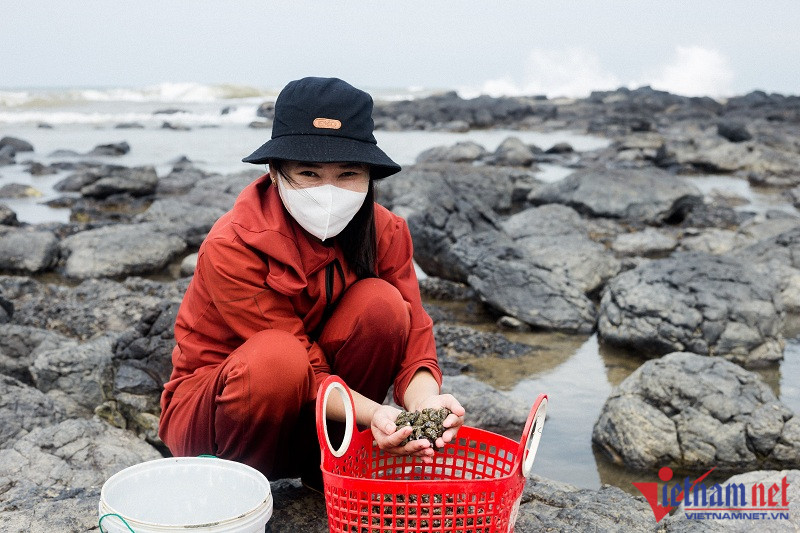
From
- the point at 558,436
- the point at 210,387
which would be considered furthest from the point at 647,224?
the point at 210,387

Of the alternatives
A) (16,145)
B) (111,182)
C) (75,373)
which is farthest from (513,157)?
(75,373)

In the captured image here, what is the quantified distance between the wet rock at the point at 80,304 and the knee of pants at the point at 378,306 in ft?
11.4

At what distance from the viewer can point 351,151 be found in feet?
7.97

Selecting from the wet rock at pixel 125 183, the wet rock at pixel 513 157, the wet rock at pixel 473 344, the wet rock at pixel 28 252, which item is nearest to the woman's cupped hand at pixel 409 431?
the wet rock at pixel 473 344

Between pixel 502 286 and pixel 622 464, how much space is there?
264 cm

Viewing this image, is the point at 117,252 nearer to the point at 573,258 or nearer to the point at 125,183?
the point at 573,258

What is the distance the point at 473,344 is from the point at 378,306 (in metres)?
3.14

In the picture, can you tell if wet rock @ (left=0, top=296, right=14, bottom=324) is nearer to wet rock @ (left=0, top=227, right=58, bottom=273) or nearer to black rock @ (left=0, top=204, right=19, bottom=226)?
wet rock @ (left=0, top=227, right=58, bottom=273)

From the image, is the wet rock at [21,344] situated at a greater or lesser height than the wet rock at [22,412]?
lesser

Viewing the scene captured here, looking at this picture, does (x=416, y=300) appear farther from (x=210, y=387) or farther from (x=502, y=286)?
(x=502, y=286)

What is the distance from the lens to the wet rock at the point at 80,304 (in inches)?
233

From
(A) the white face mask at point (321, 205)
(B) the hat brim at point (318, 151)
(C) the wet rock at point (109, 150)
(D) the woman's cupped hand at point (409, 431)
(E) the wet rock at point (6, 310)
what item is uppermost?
(B) the hat brim at point (318, 151)

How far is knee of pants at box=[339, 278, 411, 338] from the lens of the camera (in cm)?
259

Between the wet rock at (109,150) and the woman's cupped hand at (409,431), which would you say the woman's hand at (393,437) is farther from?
the wet rock at (109,150)
